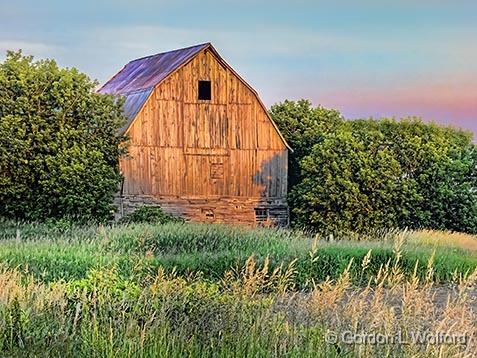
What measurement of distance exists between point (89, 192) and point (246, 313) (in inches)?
954

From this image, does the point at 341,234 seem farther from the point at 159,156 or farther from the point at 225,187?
the point at 159,156

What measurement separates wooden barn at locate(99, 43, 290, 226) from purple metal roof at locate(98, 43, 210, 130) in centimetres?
9

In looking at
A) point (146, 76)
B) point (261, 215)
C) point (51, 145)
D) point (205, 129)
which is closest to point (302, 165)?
point (261, 215)

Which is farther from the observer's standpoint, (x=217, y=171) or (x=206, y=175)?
(x=217, y=171)

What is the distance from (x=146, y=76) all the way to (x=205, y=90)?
11.1ft

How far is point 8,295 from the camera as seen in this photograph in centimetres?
766

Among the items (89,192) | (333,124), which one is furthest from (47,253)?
(333,124)

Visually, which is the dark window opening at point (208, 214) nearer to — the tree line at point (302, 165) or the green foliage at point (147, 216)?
the green foliage at point (147, 216)

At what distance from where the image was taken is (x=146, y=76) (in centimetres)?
3656

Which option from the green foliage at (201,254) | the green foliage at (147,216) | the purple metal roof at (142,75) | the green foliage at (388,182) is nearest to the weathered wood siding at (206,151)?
the purple metal roof at (142,75)

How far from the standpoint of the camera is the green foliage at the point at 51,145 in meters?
29.3

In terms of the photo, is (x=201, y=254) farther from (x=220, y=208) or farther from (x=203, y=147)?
(x=203, y=147)

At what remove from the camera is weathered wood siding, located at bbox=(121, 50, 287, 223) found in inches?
1310

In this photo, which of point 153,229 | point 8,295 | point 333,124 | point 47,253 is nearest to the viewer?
point 8,295
